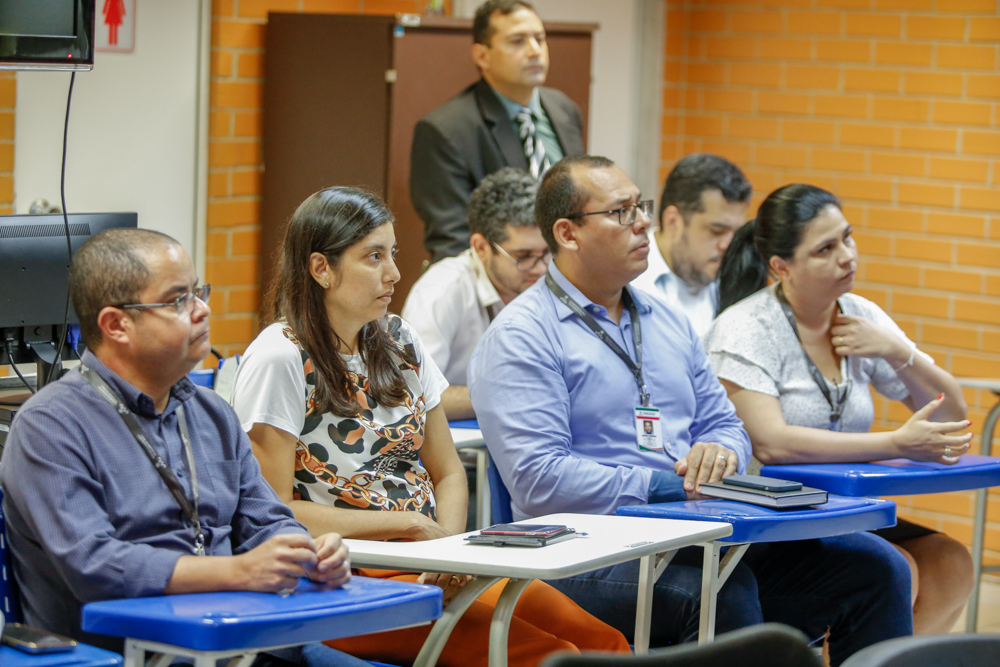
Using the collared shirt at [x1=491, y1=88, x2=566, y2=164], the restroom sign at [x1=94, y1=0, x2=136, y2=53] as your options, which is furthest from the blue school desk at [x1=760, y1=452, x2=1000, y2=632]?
the restroom sign at [x1=94, y1=0, x2=136, y2=53]

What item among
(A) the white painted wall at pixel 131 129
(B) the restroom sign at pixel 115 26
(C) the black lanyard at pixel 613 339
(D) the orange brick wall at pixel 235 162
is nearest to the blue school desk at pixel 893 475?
(C) the black lanyard at pixel 613 339

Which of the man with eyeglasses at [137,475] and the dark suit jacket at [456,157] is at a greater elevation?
the dark suit jacket at [456,157]

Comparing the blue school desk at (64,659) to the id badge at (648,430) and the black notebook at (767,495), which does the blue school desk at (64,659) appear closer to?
the black notebook at (767,495)

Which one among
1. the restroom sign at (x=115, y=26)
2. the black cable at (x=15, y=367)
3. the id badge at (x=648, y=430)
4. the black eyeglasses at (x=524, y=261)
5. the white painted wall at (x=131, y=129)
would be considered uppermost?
the restroom sign at (x=115, y=26)

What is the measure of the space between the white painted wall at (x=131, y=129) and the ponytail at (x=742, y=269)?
6.02ft

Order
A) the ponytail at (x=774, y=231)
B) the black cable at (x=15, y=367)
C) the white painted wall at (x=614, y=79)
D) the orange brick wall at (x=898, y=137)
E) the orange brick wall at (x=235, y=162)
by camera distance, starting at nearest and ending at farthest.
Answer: the black cable at (x=15, y=367) → the ponytail at (x=774, y=231) → the orange brick wall at (x=235, y=162) → the orange brick wall at (x=898, y=137) → the white painted wall at (x=614, y=79)

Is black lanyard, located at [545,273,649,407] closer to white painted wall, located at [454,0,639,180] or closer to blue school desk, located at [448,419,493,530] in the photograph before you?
blue school desk, located at [448,419,493,530]

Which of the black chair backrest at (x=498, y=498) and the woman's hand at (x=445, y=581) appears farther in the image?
the black chair backrest at (x=498, y=498)

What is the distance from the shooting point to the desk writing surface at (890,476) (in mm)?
2643

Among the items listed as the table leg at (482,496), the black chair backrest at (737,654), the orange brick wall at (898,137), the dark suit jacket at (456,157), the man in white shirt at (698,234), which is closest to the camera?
the black chair backrest at (737,654)

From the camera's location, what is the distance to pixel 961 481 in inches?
110

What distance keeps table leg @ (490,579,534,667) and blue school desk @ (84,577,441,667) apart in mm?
210

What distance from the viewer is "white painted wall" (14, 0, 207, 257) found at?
363 centimetres

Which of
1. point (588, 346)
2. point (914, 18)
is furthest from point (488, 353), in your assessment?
point (914, 18)
